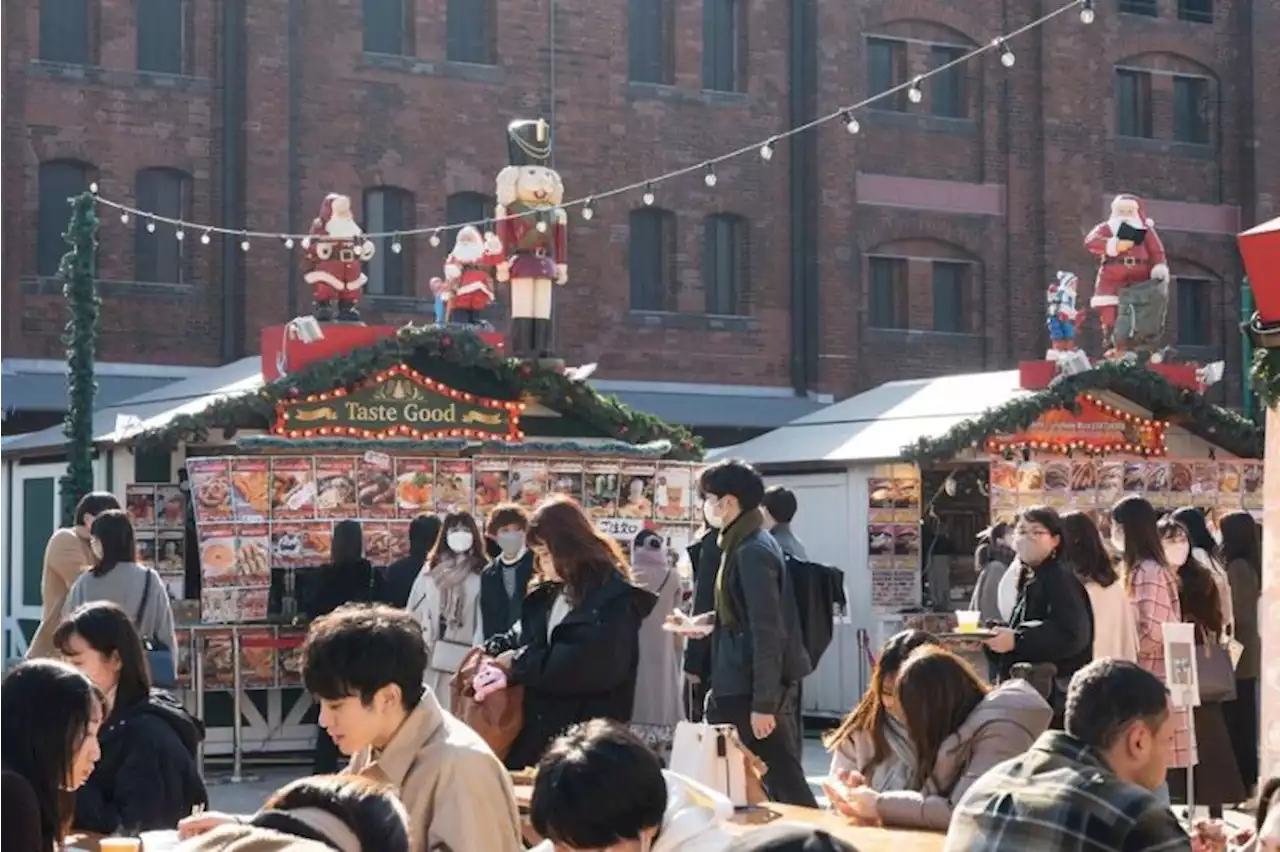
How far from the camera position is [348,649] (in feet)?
17.2

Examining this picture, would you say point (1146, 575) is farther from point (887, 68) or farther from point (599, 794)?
point (887, 68)

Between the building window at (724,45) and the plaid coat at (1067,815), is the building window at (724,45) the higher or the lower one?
the higher one

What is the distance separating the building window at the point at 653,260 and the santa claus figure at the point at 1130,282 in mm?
9306

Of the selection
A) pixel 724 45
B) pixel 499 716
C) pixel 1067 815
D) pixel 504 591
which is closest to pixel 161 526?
pixel 504 591

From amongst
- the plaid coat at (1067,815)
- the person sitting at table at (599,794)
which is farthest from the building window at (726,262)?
the person sitting at table at (599,794)

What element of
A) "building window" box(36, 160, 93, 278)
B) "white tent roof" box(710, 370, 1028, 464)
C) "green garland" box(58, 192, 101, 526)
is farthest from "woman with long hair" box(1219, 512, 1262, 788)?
"building window" box(36, 160, 93, 278)

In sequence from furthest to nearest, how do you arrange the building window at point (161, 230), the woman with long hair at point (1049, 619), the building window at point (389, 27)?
1. the building window at point (389, 27)
2. the building window at point (161, 230)
3. the woman with long hair at point (1049, 619)

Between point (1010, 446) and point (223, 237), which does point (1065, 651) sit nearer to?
point (1010, 446)

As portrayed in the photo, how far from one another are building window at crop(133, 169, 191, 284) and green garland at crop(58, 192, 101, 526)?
29.3 feet

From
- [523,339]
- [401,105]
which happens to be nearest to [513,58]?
[401,105]

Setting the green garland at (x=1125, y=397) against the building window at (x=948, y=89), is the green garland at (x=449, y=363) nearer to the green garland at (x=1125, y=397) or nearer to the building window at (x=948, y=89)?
the green garland at (x=1125, y=397)

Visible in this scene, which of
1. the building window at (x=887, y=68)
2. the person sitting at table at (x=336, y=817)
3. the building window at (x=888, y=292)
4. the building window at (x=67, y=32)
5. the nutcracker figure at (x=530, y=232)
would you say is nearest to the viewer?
the person sitting at table at (x=336, y=817)

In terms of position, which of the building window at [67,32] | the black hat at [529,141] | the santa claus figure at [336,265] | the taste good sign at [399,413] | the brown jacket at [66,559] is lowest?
the brown jacket at [66,559]

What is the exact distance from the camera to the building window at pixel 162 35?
26.7m
